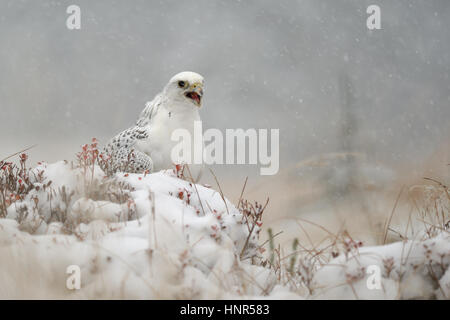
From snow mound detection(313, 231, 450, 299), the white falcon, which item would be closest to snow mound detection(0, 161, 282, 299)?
snow mound detection(313, 231, 450, 299)

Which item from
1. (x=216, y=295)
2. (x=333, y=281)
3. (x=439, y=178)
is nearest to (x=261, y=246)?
(x=333, y=281)

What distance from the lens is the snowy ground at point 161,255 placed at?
2933 millimetres

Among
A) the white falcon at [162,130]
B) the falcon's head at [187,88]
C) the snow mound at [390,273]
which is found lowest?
the snow mound at [390,273]

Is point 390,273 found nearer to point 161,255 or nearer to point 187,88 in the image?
point 161,255

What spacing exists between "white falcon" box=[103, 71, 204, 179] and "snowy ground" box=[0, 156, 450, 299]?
3.60 feet

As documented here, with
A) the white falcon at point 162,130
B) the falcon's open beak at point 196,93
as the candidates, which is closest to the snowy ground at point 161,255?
the white falcon at point 162,130

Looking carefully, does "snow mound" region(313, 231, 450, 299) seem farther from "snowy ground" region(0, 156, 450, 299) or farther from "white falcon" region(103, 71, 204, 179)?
"white falcon" region(103, 71, 204, 179)

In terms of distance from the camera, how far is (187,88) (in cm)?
546

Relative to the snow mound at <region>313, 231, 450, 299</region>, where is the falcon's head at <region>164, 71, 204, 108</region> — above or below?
above

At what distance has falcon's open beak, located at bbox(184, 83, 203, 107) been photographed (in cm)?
542

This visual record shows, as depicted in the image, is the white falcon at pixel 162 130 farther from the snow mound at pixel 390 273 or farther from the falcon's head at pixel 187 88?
the snow mound at pixel 390 273

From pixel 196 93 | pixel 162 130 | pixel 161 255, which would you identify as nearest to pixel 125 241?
pixel 161 255
